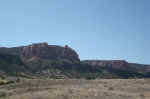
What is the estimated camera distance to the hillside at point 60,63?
10444 centimetres

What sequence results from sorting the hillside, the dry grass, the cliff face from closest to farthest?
the dry grass, the hillside, the cliff face

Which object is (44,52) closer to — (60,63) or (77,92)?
(60,63)

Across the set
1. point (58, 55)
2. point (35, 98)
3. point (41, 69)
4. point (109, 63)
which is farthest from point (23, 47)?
point (35, 98)

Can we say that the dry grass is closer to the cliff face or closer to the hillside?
the hillside

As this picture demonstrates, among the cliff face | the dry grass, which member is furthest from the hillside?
the dry grass

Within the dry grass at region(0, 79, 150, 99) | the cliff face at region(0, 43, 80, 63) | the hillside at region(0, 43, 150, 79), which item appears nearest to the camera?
the dry grass at region(0, 79, 150, 99)

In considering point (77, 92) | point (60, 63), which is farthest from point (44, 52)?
point (77, 92)

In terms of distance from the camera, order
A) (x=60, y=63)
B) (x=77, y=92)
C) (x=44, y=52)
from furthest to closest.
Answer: (x=44, y=52) < (x=60, y=63) < (x=77, y=92)

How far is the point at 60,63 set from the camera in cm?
12056

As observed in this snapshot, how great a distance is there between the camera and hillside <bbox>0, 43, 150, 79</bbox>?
104m

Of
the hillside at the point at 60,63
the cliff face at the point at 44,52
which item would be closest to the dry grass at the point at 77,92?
the hillside at the point at 60,63

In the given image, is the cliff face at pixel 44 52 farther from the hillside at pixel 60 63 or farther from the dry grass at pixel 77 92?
the dry grass at pixel 77 92

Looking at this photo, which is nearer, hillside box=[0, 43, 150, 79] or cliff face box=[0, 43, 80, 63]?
hillside box=[0, 43, 150, 79]

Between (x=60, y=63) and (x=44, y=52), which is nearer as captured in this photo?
(x=60, y=63)
